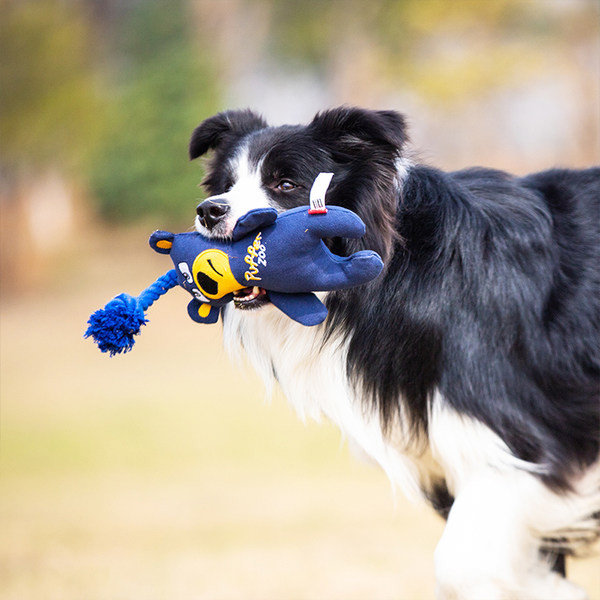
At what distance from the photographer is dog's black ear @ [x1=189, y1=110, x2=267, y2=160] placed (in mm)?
3666

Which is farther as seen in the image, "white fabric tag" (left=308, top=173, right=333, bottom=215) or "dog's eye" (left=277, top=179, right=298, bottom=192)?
"dog's eye" (left=277, top=179, right=298, bottom=192)

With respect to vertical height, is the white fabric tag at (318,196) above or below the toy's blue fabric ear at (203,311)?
above

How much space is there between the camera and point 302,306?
3.00 meters

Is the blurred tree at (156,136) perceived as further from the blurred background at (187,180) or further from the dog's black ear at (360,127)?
the dog's black ear at (360,127)

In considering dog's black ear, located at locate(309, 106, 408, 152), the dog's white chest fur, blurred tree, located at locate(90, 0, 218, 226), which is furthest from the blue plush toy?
blurred tree, located at locate(90, 0, 218, 226)

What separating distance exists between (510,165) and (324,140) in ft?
58.6

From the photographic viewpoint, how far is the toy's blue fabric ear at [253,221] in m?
2.88

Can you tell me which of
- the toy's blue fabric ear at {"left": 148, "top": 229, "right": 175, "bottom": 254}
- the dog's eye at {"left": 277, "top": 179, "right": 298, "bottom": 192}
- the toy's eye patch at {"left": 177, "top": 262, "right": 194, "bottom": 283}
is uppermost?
the dog's eye at {"left": 277, "top": 179, "right": 298, "bottom": 192}

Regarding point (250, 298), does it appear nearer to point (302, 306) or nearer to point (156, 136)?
point (302, 306)

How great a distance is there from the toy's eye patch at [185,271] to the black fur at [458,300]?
17.2 inches

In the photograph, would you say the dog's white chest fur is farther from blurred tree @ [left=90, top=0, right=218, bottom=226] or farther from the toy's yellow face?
blurred tree @ [left=90, top=0, right=218, bottom=226]

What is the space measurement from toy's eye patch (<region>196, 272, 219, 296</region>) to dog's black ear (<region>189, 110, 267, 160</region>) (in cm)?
90

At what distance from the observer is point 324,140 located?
3.28 m

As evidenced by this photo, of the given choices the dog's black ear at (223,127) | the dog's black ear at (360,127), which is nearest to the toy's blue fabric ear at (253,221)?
the dog's black ear at (360,127)
